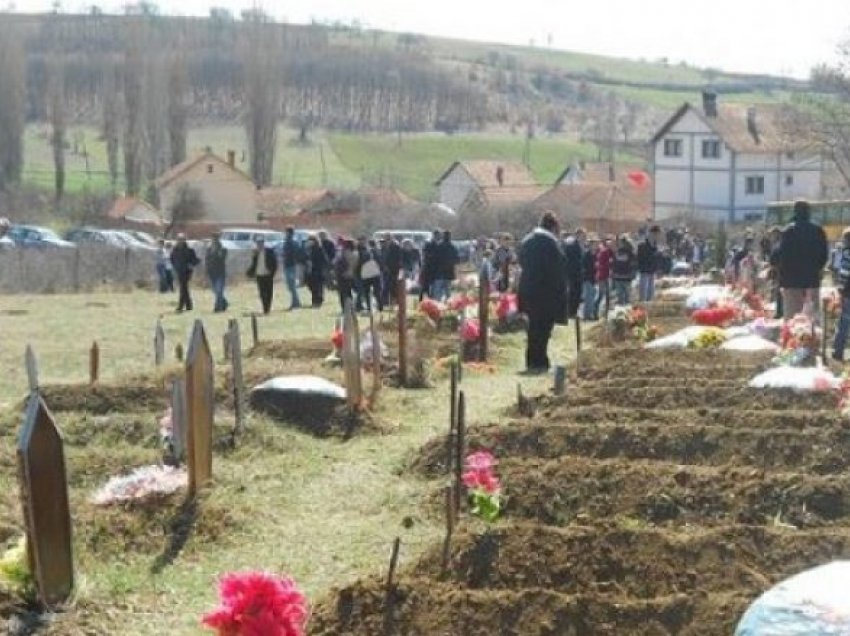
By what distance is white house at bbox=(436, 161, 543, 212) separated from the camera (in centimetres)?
8181

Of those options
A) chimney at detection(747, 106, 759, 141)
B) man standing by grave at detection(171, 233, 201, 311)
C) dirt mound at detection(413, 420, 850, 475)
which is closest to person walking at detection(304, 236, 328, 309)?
man standing by grave at detection(171, 233, 201, 311)

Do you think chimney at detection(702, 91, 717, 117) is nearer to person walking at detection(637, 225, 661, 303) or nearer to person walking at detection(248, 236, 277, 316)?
person walking at detection(637, 225, 661, 303)

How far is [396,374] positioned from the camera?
1521cm

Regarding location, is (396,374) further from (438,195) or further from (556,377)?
(438,195)

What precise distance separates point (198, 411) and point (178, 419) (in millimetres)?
643

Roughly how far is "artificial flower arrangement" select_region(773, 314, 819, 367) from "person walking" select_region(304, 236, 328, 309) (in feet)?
44.8

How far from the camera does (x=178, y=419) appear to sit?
399 inches

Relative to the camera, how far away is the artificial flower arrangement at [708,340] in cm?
1667

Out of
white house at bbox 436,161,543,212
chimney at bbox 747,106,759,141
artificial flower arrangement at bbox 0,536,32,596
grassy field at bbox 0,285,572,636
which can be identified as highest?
chimney at bbox 747,106,759,141

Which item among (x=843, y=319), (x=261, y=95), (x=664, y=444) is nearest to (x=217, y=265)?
(x=843, y=319)

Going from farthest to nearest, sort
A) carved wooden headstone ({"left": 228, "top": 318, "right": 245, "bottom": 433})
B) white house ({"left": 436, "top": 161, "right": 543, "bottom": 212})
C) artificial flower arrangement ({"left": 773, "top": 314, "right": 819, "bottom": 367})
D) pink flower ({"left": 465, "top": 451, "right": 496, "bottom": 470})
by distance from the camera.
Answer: white house ({"left": 436, "top": 161, "right": 543, "bottom": 212}) → artificial flower arrangement ({"left": 773, "top": 314, "right": 819, "bottom": 367}) → carved wooden headstone ({"left": 228, "top": 318, "right": 245, "bottom": 433}) → pink flower ({"left": 465, "top": 451, "right": 496, "bottom": 470})

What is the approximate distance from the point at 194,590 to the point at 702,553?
8.73 ft

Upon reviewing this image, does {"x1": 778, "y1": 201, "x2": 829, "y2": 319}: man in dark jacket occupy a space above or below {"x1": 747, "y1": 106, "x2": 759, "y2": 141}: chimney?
below

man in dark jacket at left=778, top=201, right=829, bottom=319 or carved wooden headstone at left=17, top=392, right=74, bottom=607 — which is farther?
man in dark jacket at left=778, top=201, right=829, bottom=319
